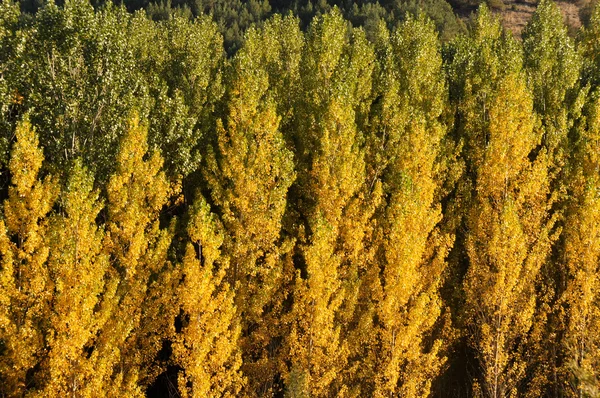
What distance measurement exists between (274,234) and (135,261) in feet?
17.5

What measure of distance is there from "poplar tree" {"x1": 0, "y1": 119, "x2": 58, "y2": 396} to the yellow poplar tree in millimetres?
2056

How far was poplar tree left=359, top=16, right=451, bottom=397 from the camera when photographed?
20.7 m

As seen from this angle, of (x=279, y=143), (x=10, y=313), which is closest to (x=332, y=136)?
(x=279, y=143)

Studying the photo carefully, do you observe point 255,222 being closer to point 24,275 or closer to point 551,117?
point 24,275

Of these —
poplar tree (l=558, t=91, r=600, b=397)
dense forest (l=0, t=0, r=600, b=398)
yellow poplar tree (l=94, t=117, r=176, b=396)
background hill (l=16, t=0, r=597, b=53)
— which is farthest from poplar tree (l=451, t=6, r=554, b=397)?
background hill (l=16, t=0, r=597, b=53)

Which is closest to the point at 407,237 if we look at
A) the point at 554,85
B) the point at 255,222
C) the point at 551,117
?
the point at 255,222

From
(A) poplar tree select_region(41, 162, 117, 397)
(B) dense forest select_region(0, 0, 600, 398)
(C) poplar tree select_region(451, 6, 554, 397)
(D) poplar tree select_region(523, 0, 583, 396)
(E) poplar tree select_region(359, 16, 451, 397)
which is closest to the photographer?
(A) poplar tree select_region(41, 162, 117, 397)

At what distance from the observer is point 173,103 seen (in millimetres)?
24453

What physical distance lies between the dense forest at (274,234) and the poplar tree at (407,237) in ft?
0.37

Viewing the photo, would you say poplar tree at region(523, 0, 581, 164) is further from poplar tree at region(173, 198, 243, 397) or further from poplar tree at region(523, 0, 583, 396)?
poplar tree at region(173, 198, 243, 397)

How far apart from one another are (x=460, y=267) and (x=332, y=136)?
1077cm

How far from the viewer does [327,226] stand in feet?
64.0

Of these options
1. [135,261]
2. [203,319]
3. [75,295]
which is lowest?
[75,295]

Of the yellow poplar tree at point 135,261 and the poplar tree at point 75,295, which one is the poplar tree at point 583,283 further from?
the poplar tree at point 75,295
